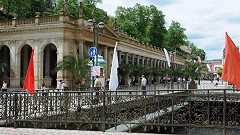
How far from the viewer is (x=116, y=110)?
33.6 ft

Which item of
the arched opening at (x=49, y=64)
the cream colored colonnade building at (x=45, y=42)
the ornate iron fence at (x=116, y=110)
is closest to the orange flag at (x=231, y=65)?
the ornate iron fence at (x=116, y=110)

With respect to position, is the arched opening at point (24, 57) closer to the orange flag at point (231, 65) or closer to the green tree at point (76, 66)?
the green tree at point (76, 66)

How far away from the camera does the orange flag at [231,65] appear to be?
8852 mm

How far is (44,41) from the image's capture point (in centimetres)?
3669

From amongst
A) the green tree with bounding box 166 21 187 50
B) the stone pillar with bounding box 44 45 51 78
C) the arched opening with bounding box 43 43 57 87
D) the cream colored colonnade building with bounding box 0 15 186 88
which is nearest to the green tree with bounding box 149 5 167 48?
the green tree with bounding box 166 21 187 50

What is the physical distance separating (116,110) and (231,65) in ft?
12.3

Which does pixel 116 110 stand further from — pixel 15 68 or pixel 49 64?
pixel 49 64

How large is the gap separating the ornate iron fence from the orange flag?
652 millimetres

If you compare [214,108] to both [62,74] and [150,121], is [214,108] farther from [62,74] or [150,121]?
[62,74]

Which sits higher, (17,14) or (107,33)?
(17,14)

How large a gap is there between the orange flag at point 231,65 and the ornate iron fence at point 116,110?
65 centimetres

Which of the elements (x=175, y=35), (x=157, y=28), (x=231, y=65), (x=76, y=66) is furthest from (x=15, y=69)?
(x=175, y=35)

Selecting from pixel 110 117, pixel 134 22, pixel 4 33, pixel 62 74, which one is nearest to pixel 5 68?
pixel 4 33

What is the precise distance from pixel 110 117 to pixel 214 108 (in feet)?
10.8
